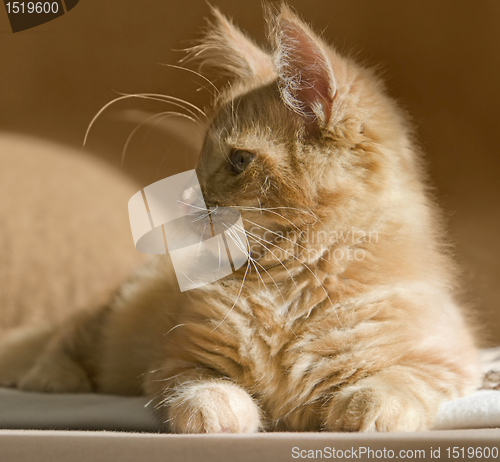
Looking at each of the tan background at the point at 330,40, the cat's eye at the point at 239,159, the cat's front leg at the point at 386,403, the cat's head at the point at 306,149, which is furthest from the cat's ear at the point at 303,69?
the cat's front leg at the point at 386,403

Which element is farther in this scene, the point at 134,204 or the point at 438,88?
the point at 438,88

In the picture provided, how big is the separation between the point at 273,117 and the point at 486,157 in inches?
32.2

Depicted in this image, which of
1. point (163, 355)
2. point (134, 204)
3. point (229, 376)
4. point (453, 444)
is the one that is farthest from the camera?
point (134, 204)

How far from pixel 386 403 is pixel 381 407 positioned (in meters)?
0.01

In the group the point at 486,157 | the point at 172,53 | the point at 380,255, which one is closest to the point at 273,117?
the point at 380,255

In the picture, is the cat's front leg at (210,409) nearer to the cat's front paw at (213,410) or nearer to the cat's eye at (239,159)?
the cat's front paw at (213,410)

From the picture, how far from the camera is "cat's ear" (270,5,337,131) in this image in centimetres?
83

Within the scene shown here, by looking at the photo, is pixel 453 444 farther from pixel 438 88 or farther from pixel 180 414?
pixel 438 88

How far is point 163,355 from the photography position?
1003 millimetres

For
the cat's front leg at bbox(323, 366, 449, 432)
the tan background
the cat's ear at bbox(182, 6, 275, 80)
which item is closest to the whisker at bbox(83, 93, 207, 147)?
the tan background

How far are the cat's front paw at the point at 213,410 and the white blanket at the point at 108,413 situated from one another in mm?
94

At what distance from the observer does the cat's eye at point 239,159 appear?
2.93 feet

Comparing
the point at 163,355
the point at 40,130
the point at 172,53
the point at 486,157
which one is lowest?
the point at 163,355

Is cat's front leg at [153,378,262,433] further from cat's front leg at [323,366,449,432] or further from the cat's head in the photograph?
the cat's head
